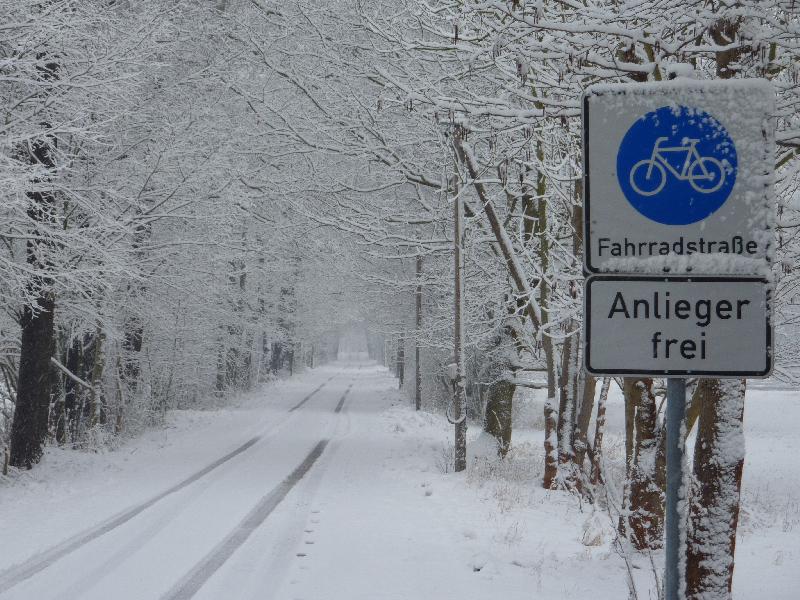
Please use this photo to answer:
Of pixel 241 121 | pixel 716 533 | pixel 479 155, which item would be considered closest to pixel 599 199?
pixel 716 533

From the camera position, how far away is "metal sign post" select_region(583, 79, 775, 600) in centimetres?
200

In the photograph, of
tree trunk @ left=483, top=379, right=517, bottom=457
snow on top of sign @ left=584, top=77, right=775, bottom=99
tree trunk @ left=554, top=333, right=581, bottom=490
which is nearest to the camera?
snow on top of sign @ left=584, top=77, right=775, bottom=99

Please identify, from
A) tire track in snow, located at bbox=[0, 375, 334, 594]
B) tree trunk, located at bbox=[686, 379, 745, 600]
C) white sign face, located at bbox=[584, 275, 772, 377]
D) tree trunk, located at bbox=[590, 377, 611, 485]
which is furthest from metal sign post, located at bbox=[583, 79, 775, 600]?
tree trunk, located at bbox=[590, 377, 611, 485]

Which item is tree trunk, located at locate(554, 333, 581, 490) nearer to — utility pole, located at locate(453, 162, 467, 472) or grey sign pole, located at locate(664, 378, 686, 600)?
utility pole, located at locate(453, 162, 467, 472)

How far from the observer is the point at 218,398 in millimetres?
29844

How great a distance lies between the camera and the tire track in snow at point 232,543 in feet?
20.4

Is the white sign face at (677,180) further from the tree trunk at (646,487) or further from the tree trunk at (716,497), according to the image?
the tree trunk at (646,487)

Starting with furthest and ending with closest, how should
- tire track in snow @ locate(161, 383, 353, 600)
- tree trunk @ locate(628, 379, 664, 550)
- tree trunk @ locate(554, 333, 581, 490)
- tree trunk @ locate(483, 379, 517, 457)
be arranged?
tree trunk @ locate(483, 379, 517, 457) → tree trunk @ locate(554, 333, 581, 490) → tree trunk @ locate(628, 379, 664, 550) → tire track in snow @ locate(161, 383, 353, 600)

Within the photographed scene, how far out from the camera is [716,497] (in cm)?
352

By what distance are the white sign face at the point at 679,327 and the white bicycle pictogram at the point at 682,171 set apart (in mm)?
288

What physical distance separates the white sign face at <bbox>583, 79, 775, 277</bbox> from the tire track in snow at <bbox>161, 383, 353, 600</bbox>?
539 cm

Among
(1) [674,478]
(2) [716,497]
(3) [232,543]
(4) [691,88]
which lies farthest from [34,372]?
(4) [691,88]

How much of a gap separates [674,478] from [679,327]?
45cm

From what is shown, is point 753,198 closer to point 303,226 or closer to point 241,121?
point 303,226
